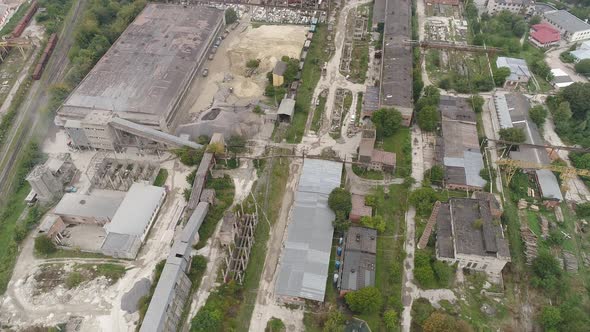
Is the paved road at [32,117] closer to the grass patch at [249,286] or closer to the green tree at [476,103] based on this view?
the grass patch at [249,286]

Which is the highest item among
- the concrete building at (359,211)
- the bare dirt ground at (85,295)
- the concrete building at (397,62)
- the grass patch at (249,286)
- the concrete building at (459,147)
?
the concrete building at (397,62)

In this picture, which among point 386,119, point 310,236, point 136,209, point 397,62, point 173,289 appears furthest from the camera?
point 397,62

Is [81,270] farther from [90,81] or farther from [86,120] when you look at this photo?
Answer: [90,81]

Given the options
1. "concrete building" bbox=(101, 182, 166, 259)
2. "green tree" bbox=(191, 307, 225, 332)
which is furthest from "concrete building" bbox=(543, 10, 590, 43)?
"green tree" bbox=(191, 307, 225, 332)

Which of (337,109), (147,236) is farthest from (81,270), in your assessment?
(337,109)

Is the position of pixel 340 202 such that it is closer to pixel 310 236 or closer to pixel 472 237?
pixel 310 236

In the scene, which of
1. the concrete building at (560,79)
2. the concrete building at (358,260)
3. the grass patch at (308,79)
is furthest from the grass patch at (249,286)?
the concrete building at (560,79)

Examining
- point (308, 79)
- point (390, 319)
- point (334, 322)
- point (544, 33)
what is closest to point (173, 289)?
point (334, 322)
